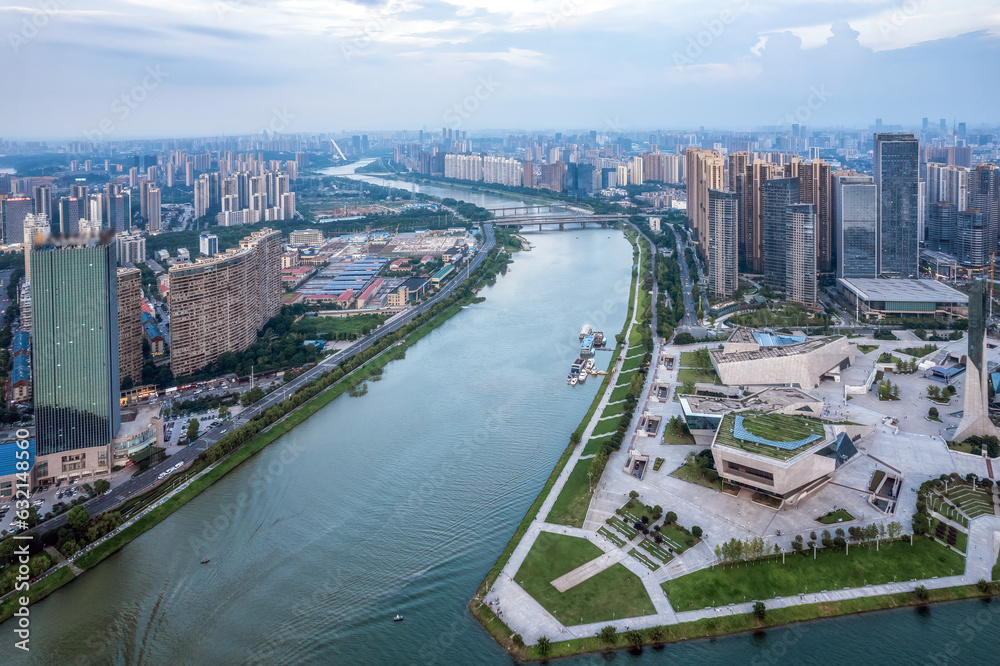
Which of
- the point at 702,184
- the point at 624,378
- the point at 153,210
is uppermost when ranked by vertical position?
the point at 702,184

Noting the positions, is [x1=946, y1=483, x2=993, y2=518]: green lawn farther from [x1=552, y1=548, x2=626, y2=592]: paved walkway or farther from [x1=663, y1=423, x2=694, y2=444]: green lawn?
[x1=552, y1=548, x2=626, y2=592]: paved walkway

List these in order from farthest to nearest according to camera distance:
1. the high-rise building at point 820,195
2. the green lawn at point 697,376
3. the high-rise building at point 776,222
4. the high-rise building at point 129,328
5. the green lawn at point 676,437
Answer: the high-rise building at point 820,195, the high-rise building at point 776,222, the green lawn at point 697,376, the high-rise building at point 129,328, the green lawn at point 676,437

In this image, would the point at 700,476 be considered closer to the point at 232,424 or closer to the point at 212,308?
the point at 232,424

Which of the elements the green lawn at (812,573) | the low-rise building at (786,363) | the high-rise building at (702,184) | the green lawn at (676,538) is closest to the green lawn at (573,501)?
the green lawn at (676,538)

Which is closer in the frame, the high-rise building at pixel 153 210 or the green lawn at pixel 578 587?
Answer: the green lawn at pixel 578 587

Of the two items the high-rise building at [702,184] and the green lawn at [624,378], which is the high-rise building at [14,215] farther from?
the high-rise building at [702,184]

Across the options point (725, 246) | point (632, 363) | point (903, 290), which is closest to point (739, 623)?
point (632, 363)
